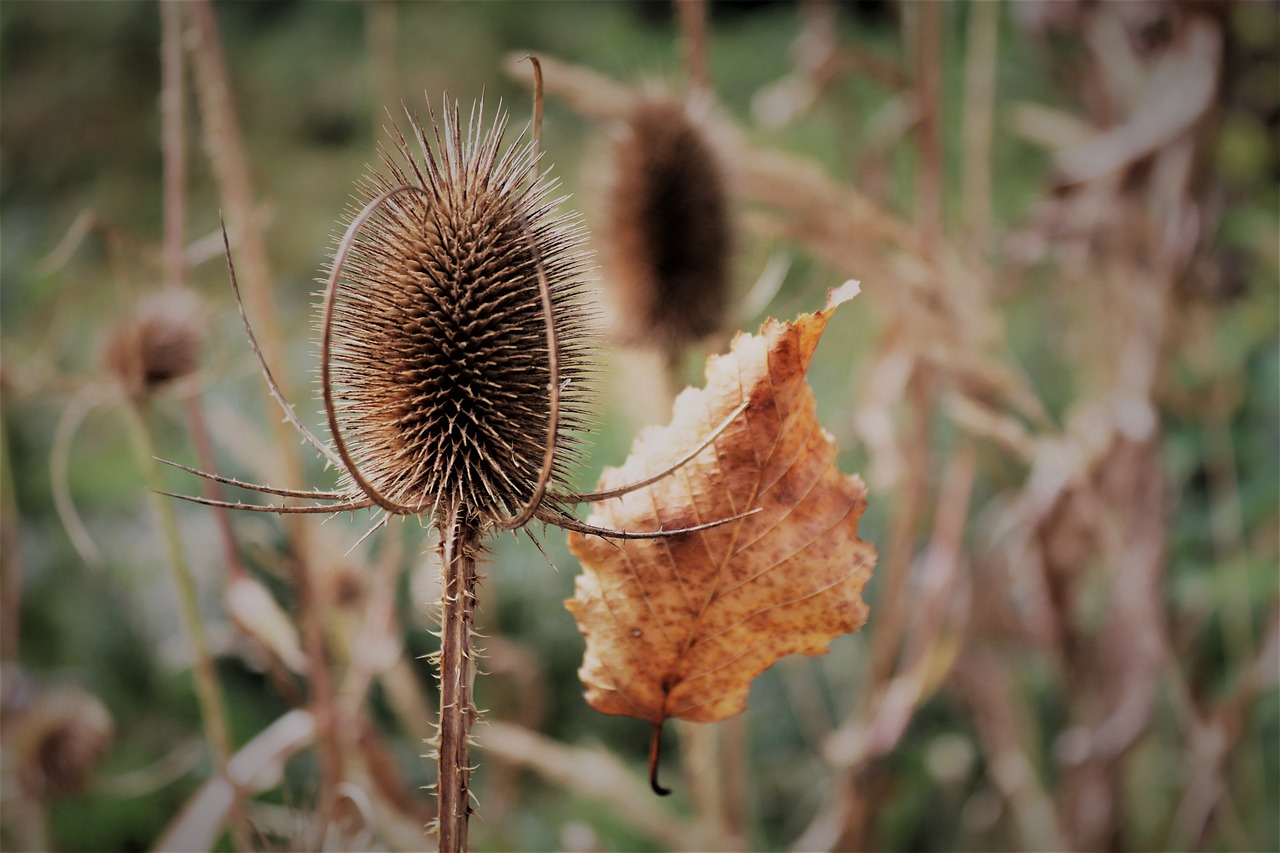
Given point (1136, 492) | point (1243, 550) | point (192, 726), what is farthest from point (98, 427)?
point (1243, 550)

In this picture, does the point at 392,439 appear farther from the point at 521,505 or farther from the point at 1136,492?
the point at 1136,492

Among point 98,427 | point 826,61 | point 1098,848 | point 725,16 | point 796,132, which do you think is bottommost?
point 1098,848

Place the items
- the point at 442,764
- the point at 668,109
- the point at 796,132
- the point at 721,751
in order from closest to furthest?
the point at 442,764 → the point at 668,109 → the point at 721,751 → the point at 796,132

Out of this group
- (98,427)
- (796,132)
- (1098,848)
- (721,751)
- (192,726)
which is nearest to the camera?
(721,751)

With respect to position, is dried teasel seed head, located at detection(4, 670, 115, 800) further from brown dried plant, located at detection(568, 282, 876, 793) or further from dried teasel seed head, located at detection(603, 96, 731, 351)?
brown dried plant, located at detection(568, 282, 876, 793)

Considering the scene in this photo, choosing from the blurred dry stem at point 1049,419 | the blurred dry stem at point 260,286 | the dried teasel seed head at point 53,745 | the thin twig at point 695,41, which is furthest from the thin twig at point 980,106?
the dried teasel seed head at point 53,745

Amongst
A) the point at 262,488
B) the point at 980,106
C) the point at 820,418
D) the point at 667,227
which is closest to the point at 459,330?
the point at 262,488

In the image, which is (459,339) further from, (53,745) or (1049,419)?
(1049,419)
